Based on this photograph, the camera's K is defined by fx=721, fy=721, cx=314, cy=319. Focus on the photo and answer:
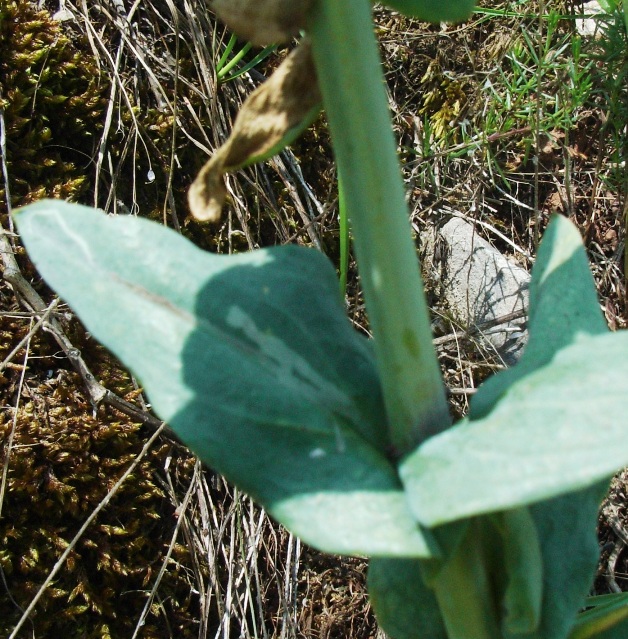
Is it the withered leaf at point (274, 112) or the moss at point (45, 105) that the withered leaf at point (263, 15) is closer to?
the withered leaf at point (274, 112)

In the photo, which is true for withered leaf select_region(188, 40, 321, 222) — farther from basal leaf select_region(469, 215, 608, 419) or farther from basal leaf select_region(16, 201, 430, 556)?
basal leaf select_region(469, 215, 608, 419)

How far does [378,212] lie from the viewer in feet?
1.52

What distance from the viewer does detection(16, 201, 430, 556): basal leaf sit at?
462 mm

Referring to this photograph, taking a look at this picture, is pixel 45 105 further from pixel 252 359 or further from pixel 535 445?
pixel 535 445

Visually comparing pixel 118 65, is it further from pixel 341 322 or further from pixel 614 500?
pixel 614 500

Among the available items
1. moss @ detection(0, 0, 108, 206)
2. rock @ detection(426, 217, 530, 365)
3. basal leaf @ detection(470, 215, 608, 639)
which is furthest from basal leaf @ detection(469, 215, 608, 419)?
moss @ detection(0, 0, 108, 206)

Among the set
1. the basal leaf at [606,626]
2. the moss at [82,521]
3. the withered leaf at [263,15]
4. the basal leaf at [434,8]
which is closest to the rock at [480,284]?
the moss at [82,521]

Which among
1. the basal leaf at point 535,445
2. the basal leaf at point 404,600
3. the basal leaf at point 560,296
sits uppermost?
the basal leaf at point 560,296

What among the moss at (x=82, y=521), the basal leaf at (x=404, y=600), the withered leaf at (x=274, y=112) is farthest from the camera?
the moss at (x=82, y=521)

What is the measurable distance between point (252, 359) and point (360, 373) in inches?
3.6

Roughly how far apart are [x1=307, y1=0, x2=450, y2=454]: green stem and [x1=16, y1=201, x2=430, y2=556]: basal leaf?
0.16 ft

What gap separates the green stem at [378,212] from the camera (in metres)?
0.45

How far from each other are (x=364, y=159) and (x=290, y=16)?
102 mm

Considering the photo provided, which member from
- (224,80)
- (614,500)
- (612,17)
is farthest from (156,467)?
(612,17)
